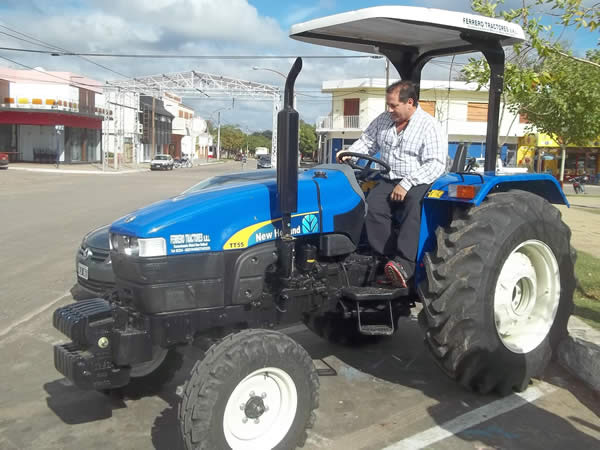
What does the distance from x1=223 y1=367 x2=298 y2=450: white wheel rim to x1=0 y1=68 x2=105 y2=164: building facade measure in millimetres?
44078

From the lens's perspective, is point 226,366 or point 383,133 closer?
point 226,366

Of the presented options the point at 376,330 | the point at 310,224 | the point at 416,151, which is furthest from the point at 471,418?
the point at 416,151

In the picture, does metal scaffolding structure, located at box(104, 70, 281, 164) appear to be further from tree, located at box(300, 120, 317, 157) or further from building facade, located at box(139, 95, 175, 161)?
tree, located at box(300, 120, 317, 157)

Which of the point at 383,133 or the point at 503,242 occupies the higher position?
the point at 383,133

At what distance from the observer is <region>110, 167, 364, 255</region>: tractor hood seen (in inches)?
129

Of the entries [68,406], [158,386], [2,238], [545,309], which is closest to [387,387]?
[545,309]

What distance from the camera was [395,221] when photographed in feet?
13.8

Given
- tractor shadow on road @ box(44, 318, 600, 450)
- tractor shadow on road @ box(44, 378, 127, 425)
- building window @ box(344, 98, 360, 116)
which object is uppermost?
building window @ box(344, 98, 360, 116)

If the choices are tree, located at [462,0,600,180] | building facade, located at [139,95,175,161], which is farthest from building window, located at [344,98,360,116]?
tree, located at [462,0,600,180]

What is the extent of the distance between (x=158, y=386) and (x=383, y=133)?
2.45 metres

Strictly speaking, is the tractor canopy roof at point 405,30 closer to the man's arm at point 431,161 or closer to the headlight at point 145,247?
the man's arm at point 431,161

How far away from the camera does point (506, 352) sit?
13.2ft

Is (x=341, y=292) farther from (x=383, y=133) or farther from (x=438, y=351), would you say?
(x=383, y=133)

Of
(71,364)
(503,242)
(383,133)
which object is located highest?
(383,133)
